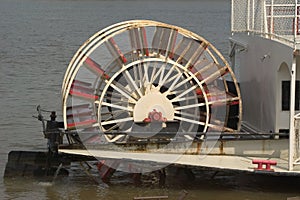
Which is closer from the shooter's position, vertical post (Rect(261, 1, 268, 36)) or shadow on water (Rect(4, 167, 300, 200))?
shadow on water (Rect(4, 167, 300, 200))

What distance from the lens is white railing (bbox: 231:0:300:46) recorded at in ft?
49.3

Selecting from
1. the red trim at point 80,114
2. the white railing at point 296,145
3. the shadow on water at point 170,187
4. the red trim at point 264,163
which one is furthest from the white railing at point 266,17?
the red trim at point 80,114

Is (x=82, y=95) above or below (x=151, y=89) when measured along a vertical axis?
below

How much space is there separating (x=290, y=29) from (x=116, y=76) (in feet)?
12.2

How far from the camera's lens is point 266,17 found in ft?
49.4

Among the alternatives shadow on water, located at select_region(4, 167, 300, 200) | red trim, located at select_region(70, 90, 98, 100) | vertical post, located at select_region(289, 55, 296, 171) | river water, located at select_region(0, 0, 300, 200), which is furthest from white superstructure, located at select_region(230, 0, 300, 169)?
red trim, located at select_region(70, 90, 98, 100)

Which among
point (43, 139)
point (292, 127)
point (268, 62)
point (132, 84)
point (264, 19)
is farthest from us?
point (43, 139)

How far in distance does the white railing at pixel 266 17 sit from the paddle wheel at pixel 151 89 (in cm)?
114

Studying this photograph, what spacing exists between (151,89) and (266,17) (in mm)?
2613

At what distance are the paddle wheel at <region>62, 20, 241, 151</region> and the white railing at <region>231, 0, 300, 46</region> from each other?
1144 millimetres

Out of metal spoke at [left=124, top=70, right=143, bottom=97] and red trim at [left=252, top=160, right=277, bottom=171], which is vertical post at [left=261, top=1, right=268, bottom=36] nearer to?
metal spoke at [left=124, top=70, right=143, bottom=97]

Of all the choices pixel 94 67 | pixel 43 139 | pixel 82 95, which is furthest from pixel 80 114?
pixel 43 139

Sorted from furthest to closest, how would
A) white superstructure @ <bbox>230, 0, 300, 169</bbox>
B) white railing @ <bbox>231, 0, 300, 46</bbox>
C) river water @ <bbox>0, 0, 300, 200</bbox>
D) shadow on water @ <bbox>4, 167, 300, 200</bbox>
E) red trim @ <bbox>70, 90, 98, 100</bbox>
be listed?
red trim @ <bbox>70, 90, 98, 100</bbox>, white railing @ <bbox>231, 0, 300, 46</bbox>, river water @ <bbox>0, 0, 300, 200</bbox>, shadow on water @ <bbox>4, 167, 300, 200</bbox>, white superstructure @ <bbox>230, 0, 300, 169</bbox>

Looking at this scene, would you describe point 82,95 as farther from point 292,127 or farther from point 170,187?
point 292,127
